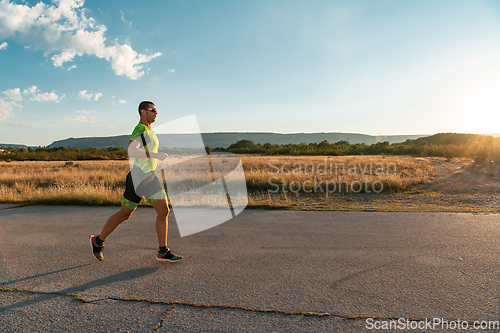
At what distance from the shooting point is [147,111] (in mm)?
3854

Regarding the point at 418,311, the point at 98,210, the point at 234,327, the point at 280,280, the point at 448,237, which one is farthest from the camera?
the point at 98,210

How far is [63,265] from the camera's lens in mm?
3840

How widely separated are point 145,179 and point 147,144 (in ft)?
1.57

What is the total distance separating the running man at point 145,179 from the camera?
12.2ft

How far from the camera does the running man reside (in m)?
3.72

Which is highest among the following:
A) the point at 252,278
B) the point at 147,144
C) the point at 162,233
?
the point at 147,144

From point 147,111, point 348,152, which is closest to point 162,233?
point 147,111

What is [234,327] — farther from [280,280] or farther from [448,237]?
[448,237]

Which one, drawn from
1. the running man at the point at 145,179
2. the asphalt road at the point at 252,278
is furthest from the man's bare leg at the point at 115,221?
the asphalt road at the point at 252,278

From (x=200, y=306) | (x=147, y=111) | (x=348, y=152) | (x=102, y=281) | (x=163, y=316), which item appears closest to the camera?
(x=163, y=316)

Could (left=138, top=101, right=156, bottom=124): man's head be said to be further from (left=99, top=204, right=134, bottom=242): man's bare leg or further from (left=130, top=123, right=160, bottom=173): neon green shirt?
(left=99, top=204, right=134, bottom=242): man's bare leg

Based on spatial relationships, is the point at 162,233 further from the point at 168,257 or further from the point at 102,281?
the point at 102,281

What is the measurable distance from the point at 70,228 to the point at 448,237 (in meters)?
7.31

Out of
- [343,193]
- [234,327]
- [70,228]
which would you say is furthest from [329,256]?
[343,193]
